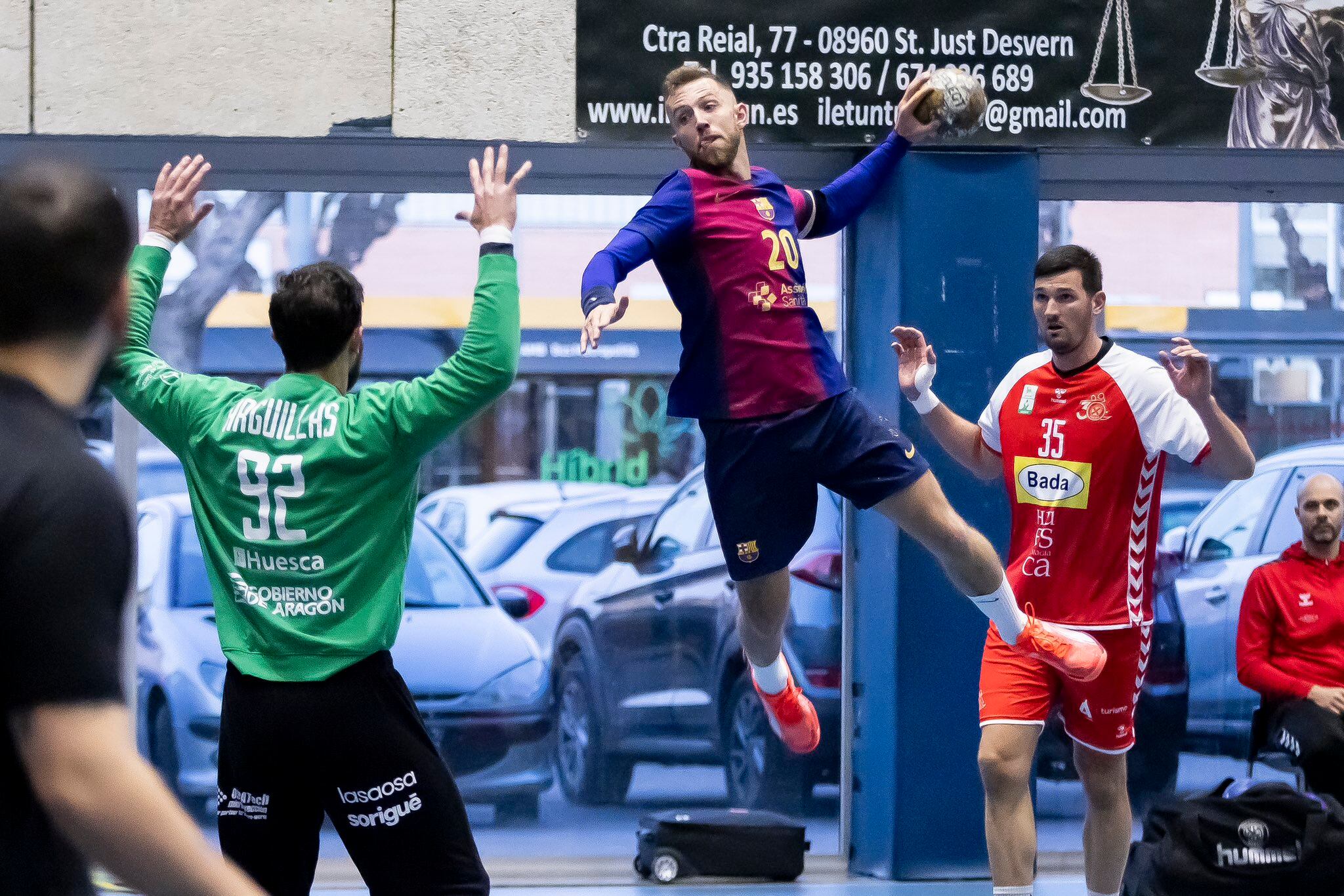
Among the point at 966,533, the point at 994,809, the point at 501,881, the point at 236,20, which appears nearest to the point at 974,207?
the point at 966,533

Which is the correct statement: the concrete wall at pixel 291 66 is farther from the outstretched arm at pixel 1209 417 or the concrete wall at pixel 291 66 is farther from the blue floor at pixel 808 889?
the blue floor at pixel 808 889

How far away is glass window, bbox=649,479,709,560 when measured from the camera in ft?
19.9

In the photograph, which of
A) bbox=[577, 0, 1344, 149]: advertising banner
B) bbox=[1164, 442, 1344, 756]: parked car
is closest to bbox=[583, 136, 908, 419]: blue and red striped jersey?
bbox=[577, 0, 1344, 149]: advertising banner

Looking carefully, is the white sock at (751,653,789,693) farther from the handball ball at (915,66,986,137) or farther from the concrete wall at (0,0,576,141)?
the concrete wall at (0,0,576,141)

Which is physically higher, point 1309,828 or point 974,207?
point 974,207

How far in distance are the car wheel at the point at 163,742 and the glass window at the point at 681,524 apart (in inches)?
83.1

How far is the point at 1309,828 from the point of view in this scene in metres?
3.92

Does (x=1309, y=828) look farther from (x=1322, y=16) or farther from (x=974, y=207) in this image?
(x=1322, y=16)

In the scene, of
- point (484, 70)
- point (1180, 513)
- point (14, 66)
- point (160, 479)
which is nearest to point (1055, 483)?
point (1180, 513)

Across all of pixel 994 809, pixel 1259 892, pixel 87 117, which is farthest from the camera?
pixel 87 117

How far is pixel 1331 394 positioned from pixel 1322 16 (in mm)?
1646

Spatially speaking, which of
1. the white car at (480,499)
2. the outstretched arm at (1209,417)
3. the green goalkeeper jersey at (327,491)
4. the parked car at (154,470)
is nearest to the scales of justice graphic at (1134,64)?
the outstretched arm at (1209,417)

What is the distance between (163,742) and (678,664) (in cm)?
214

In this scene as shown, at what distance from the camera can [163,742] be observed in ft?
19.5
